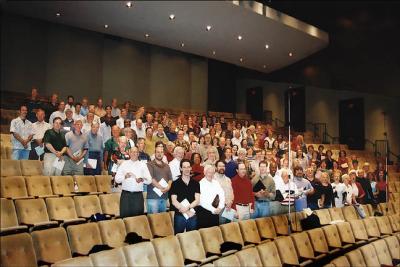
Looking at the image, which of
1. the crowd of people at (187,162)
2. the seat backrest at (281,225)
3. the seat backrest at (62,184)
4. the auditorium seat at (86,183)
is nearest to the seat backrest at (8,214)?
the seat backrest at (62,184)

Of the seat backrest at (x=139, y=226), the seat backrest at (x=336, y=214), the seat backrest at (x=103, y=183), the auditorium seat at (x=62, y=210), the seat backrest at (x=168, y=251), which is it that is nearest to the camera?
the seat backrest at (x=168, y=251)

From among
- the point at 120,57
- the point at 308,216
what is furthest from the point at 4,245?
the point at 120,57

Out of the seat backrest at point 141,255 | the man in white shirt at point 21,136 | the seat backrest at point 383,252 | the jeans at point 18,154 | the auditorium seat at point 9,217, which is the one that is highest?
the man in white shirt at point 21,136

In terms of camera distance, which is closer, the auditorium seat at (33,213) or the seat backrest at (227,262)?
the seat backrest at (227,262)

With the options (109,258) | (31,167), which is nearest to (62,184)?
(31,167)

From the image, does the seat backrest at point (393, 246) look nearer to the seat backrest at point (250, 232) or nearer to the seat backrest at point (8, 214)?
the seat backrest at point (250, 232)

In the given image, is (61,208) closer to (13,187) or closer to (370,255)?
(13,187)

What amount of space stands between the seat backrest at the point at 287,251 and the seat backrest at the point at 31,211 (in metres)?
1.75

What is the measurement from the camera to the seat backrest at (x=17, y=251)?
7.12 ft

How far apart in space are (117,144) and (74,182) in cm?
64

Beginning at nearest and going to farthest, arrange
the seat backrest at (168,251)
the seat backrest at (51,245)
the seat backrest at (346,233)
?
the seat backrest at (51,245), the seat backrest at (168,251), the seat backrest at (346,233)

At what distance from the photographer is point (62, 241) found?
8.35ft

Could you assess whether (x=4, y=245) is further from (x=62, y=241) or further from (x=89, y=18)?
(x=89, y=18)

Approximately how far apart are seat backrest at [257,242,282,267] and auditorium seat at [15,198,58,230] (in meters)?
1.49
